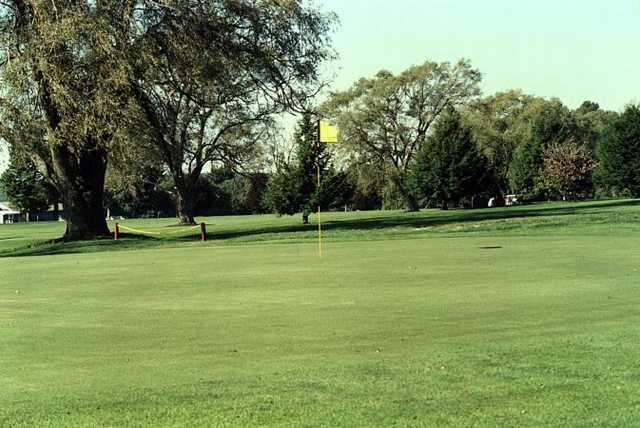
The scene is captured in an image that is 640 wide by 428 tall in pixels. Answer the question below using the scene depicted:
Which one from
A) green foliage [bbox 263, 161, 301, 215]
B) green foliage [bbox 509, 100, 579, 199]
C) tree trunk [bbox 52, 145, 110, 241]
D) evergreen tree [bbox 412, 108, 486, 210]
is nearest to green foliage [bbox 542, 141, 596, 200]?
green foliage [bbox 509, 100, 579, 199]

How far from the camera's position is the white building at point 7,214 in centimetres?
14136

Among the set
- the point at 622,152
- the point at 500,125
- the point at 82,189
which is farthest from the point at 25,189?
the point at 622,152

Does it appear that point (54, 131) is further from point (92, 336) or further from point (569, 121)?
point (569, 121)

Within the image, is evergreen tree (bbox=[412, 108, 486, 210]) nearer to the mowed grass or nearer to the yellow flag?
the yellow flag

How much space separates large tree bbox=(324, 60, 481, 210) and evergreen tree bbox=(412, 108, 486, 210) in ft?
17.3

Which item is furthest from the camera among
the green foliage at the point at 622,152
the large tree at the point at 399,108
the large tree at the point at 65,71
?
the large tree at the point at 399,108

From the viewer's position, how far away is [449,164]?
7231 cm

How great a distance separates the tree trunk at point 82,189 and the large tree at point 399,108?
43.3m

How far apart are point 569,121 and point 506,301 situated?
9067cm

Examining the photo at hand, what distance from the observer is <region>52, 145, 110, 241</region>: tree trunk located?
125 feet

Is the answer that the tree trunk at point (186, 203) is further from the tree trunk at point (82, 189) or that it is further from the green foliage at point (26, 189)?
the green foliage at point (26, 189)

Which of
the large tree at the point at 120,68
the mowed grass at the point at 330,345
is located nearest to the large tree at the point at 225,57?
the large tree at the point at 120,68

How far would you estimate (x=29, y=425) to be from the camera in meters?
6.40

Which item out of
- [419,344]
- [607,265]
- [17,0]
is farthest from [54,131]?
[419,344]
